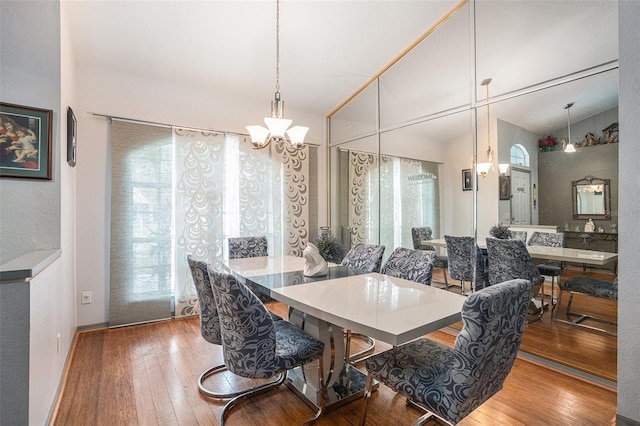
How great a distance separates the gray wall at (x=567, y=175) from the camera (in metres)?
2.09

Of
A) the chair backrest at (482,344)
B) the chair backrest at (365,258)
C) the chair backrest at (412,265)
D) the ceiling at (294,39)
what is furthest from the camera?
the chair backrest at (365,258)

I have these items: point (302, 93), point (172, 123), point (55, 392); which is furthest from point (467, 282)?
point (172, 123)

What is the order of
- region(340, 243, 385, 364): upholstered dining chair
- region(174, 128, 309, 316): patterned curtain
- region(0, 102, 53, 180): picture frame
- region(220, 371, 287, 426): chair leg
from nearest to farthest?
region(220, 371, 287, 426): chair leg → region(0, 102, 53, 180): picture frame → region(340, 243, 385, 364): upholstered dining chair → region(174, 128, 309, 316): patterned curtain

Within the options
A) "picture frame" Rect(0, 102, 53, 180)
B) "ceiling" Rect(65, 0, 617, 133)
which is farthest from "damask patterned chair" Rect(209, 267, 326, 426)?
"ceiling" Rect(65, 0, 617, 133)

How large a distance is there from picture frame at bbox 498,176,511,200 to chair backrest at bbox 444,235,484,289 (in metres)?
0.49

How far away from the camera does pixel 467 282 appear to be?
312 cm

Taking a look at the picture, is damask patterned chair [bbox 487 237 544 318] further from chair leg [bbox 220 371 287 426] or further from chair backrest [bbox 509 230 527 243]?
chair leg [bbox 220 371 287 426]

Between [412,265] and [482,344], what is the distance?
4.03ft

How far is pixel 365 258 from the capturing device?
285cm

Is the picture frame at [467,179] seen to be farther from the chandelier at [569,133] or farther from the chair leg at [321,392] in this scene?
the chair leg at [321,392]

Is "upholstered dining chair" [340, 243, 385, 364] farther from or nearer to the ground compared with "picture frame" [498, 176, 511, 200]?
nearer to the ground

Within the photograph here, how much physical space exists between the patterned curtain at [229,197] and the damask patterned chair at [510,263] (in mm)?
2566

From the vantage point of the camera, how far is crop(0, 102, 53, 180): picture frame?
6.43 ft

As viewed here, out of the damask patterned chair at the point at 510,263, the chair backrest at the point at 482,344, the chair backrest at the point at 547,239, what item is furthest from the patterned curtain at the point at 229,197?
the chair backrest at the point at 547,239
